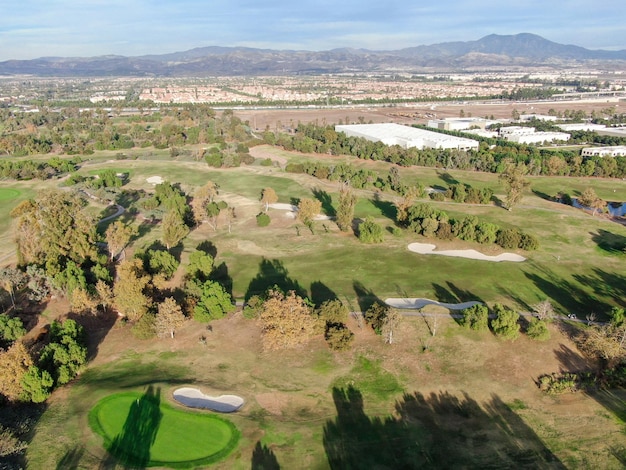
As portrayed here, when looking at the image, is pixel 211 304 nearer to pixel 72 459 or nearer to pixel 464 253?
pixel 72 459

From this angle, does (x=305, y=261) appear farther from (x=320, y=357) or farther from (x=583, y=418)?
(x=583, y=418)

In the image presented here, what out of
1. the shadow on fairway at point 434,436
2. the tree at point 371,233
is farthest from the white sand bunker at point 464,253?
the shadow on fairway at point 434,436

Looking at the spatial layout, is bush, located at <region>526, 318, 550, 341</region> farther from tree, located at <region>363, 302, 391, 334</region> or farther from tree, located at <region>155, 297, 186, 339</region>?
tree, located at <region>155, 297, 186, 339</region>

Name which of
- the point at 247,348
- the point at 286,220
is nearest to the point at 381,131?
the point at 286,220

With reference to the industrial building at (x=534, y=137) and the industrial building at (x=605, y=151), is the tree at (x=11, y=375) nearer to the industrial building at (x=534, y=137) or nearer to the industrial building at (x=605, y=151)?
the industrial building at (x=605, y=151)

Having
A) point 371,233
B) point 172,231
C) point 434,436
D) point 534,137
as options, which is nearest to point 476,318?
point 434,436

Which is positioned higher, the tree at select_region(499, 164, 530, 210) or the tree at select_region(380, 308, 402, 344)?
the tree at select_region(499, 164, 530, 210)

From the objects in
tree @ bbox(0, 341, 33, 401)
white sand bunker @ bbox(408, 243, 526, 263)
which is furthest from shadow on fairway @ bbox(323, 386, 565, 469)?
white sand bunker @ bbox(408, 243, 526, 263)
